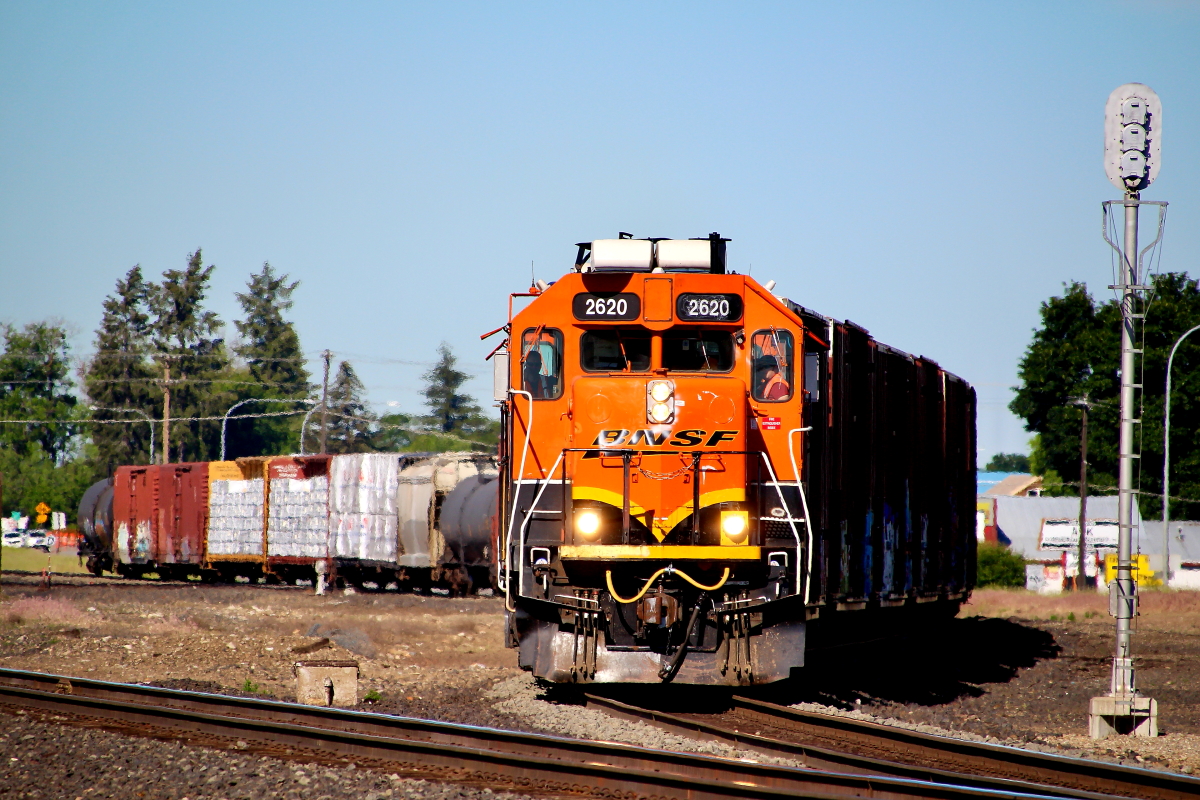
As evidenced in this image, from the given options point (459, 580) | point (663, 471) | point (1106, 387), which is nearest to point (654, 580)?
point (663, 471)

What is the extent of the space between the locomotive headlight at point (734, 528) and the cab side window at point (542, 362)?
199 cm

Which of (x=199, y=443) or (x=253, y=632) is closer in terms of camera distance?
(x=253, y=632)

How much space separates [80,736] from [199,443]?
288 ft

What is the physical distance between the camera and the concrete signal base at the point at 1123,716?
42.1 ft

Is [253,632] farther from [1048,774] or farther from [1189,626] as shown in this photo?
[1189,626]

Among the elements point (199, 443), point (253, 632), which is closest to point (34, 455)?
point (199, 443)

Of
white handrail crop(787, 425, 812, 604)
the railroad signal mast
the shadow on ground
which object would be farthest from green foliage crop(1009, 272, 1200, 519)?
white handrail crop(787, 425, 812, 604)

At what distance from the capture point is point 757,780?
28.2 feet

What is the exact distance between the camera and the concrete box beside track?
12805 millimetres

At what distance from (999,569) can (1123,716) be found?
1596 inches

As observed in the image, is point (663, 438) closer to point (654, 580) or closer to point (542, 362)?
point (654, 580)

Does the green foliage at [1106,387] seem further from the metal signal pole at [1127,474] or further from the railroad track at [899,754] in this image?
the railroad track at [899,754]

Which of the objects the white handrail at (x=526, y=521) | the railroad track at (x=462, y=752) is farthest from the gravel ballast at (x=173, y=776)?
the white handrail at (x=526, y=521)

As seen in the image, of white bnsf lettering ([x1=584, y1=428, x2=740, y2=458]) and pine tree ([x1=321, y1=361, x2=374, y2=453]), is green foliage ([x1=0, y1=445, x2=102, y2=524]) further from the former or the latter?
white bnsf lettering ([x1=584, y1=428, x2=740, y2=458])
